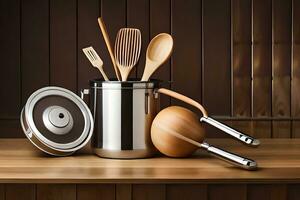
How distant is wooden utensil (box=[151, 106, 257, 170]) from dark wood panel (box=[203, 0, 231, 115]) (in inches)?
12.6

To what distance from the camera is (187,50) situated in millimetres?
1590

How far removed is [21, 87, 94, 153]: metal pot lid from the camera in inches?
51.6

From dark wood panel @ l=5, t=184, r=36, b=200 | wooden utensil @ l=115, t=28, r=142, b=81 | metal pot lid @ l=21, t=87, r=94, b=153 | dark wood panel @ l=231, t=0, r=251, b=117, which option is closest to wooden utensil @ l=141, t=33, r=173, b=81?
wooden utensil @ l=115, t=28, r=142, b=81

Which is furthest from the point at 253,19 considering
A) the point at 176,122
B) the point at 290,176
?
the point at 290,176

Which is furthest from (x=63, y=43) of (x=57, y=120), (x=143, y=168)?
(x=143, y=168)

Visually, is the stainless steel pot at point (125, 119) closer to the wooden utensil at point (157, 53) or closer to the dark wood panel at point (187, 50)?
the wooden utensil at point (157, 53)

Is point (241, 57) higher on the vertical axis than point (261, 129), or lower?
higher

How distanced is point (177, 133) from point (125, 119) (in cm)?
12

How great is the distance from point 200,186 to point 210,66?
56cm

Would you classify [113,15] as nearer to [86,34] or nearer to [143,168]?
[86,34]

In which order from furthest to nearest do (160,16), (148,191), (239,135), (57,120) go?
1. (160,16)
2. (57,120)
3. (239,135)
4. (148,191)

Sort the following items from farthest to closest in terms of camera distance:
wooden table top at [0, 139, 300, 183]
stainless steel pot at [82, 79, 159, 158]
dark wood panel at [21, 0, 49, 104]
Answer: dark wood panel at [21, 0, 49, 104] < stainless steel pot at [82, 79, 159, 158] < wooden table top at [0, 139, 300, 183]

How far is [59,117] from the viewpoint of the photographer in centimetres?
134

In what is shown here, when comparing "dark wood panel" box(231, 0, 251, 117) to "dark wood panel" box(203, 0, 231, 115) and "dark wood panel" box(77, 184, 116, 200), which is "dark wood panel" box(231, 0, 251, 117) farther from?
"dark wood panel" box(77, 184, 116, 200)
